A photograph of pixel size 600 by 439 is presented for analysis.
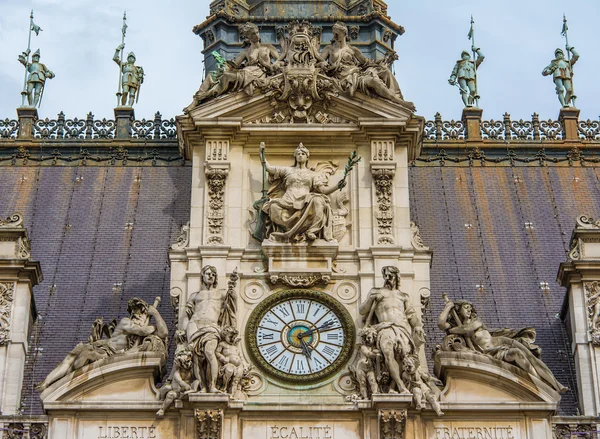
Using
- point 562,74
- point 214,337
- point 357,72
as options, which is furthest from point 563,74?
point 214,337

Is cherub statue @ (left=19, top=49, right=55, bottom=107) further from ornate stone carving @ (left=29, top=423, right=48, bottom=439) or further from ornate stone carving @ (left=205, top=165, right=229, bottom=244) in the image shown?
ornate stone carving @ (left=29, top=423, right=48, bottom=439)

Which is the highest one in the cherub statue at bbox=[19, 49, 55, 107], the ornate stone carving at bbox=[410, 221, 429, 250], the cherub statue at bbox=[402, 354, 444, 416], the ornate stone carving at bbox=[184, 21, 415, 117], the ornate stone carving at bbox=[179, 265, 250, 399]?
the cherub statue at bbox=[19, 49, 55, 107]

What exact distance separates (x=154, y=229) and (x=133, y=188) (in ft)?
7.19

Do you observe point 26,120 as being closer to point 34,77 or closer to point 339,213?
point 34,77

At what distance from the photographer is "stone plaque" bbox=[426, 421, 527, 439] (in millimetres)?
41938

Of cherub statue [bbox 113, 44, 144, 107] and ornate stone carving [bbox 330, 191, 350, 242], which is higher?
cherub statue [bbox 113, 44, 144, 107]

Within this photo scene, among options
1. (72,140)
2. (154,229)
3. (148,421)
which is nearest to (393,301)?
(148,421)

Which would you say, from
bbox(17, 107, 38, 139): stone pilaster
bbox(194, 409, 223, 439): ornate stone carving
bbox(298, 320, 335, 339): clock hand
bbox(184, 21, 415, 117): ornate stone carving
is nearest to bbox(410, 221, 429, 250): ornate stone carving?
bbox(298, 320, 335, 339): clock hand

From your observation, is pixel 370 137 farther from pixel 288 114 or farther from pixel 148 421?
pixel 148 421

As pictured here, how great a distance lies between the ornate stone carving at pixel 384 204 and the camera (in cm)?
4475

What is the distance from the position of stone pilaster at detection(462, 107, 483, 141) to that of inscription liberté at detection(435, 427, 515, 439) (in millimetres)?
13400

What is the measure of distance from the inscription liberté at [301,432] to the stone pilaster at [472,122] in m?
14.1

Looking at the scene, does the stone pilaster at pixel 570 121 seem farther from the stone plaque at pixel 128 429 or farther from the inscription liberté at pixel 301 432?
the stone plaque at pixel 128 429

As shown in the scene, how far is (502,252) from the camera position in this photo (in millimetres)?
49125
